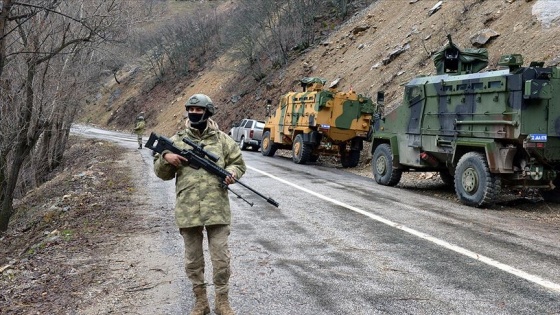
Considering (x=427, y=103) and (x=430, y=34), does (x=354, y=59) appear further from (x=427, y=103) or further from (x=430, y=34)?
(x=427, y=103)

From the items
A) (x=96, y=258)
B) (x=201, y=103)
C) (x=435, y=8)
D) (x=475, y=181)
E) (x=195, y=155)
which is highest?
(x=435, y=8)

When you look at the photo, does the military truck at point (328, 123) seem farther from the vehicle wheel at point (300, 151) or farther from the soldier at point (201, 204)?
the soldier at point (201, 204)

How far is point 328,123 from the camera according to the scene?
17.9 meters

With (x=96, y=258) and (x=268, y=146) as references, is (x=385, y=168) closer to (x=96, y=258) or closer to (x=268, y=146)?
(x=96, y=258)

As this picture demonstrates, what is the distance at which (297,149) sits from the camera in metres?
19.1

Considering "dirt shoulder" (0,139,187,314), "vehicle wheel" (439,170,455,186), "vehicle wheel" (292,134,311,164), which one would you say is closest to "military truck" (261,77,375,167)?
"vehicle wheel" (292,134,311,164)

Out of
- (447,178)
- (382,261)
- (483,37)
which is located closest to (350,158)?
(447,178)

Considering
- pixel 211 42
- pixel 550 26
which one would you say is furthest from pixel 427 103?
pixel 211 42

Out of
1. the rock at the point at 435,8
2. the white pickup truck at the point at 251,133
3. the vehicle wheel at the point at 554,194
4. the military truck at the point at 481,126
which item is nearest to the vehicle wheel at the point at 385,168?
the military truck at the point at 481,126

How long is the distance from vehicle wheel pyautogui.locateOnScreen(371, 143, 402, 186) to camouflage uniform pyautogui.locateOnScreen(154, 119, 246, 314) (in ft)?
29.2

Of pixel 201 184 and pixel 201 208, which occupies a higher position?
pixel 201 184

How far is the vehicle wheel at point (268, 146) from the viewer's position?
22.2 meters

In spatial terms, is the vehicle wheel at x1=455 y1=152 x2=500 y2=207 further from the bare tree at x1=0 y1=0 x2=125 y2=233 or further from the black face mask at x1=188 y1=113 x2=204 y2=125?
the bare tree at x1=0 y1=0 x2=125 y2=233

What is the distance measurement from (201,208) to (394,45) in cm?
2357
